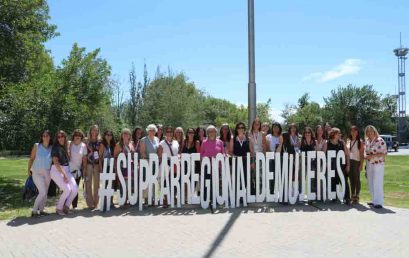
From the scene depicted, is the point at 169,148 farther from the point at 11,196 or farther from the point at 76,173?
the point at 11,196

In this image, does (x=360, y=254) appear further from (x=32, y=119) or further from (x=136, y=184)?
(x=32, y=119)

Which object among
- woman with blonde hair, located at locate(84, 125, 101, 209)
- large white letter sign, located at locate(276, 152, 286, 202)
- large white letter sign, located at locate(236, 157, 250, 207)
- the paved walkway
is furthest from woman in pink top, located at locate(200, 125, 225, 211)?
woman with blonde hair, located at locate(84, 125, 101, 209)

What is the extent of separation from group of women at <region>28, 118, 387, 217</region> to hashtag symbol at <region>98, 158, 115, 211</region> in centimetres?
24

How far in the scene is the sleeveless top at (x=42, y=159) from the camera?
9.02 m

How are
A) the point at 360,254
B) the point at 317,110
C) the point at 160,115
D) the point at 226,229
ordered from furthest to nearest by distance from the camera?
the point at 317,110
the point at 160,115
the point at 226,229
the point at 360,254

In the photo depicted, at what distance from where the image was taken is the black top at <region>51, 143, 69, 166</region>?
9062mm

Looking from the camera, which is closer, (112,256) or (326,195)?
(112,256)

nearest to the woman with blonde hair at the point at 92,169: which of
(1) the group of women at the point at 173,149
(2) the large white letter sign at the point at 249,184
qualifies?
(1) the group of women at the point at 173,149

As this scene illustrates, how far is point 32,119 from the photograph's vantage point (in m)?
12.5

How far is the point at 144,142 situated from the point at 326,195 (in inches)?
174

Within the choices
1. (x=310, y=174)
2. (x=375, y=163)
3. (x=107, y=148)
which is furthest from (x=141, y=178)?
(x=375, y=163)

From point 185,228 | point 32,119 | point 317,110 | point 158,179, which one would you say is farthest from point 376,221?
point 317,110

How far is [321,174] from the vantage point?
1010 centimetres

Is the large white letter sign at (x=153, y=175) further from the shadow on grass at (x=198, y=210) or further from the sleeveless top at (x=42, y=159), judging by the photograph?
the sleeveless top at (x=42, y=159)
